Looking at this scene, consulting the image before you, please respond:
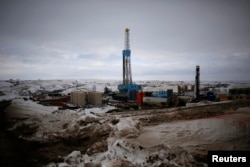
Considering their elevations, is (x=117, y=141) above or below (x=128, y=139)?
above

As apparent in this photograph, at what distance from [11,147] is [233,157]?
798 cm

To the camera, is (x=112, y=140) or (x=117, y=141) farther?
A: (x=112, y=140)

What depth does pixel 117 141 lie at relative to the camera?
7781 millimetres

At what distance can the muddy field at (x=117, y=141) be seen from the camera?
7.02 m

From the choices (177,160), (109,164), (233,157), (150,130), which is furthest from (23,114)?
(233,157)

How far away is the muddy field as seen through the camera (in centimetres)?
702

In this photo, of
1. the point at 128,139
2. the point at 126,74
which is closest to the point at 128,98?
the point at 126,74

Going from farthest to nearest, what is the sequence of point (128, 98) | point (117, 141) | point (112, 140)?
point (128, 98) < point (112, 140) < point (117, 141)

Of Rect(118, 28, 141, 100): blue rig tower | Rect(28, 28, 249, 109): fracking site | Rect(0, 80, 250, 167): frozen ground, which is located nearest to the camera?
Rect(0, 80, 250, 167): frozen ground

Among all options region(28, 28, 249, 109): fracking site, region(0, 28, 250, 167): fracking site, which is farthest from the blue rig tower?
region(0, 28, 250, 167): fracking site

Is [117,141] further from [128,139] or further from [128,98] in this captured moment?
[128,98]

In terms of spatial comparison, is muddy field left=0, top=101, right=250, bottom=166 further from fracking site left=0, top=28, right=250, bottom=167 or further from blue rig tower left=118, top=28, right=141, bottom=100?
blue rig tower left=118, top=28, right=141, bottom=100

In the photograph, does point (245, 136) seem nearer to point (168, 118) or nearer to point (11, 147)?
point (168, 118)

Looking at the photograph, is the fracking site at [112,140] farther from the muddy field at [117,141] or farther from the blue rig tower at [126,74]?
the blue rig tower at [126,74]
